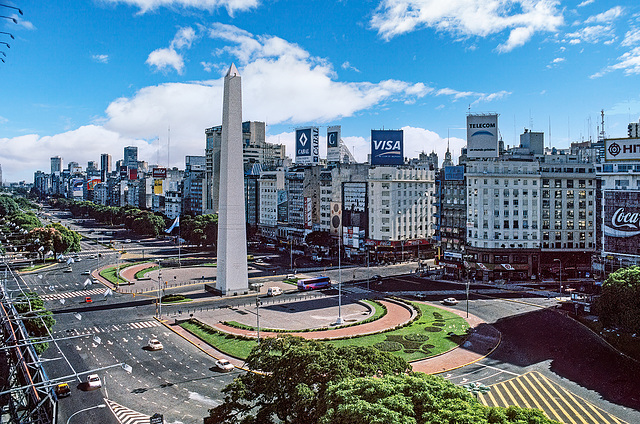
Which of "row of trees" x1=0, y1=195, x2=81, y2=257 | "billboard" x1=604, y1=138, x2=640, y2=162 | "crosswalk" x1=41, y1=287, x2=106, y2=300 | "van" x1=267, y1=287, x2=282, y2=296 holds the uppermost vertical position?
"billboard" x1=604, y1=138, x2=640, y2=162

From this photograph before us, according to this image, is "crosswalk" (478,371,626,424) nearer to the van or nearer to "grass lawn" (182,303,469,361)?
"grass lawn" (182,303,469,361)

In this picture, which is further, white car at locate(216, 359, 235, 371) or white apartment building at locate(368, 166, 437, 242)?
white apartment building at locate(368, 166, 437, 242)

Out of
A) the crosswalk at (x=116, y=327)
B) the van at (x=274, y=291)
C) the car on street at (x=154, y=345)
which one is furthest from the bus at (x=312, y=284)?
the car on street at (x=154, y=345)

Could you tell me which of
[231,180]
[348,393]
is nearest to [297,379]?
[348,393]

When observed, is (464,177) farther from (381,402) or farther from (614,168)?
(381,402)

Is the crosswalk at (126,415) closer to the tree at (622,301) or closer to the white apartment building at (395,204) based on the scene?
the tree at (622,301)

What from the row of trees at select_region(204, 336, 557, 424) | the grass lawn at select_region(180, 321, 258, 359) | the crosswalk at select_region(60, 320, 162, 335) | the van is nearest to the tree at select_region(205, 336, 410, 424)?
the row of trees at select_region(204, 336, 557, 424)

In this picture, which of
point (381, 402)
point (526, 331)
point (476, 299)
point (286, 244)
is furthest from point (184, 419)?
point (286, 244)
